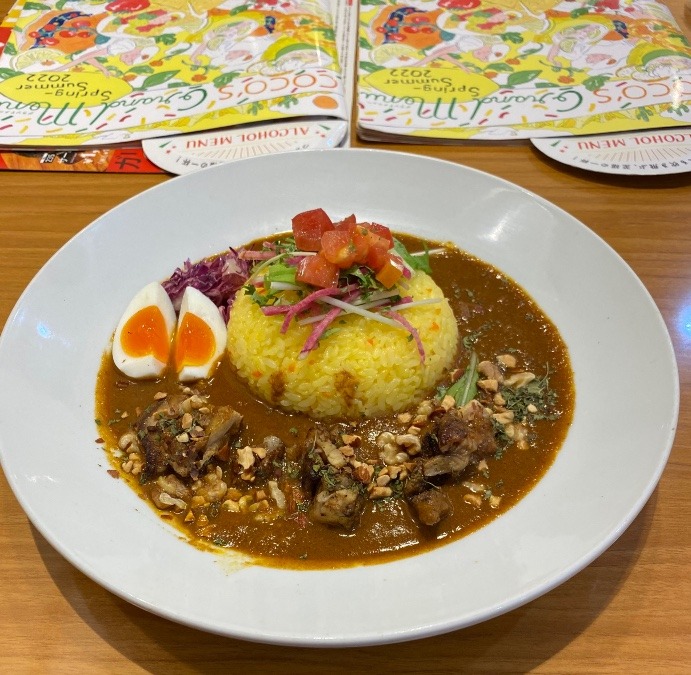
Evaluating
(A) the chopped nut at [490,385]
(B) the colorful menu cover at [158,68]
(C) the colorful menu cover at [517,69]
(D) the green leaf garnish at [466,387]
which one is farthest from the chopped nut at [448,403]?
(B) the colorful menu cover at [158,68]

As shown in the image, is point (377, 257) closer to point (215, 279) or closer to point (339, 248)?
point (339, 248)

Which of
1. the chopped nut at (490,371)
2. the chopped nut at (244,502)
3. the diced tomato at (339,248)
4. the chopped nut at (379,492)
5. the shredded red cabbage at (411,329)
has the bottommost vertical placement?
the chopped nut at (244,502)

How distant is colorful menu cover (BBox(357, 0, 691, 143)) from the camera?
3.88 metres

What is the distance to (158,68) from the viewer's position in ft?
14.3

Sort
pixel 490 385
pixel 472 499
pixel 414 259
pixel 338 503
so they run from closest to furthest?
pixel 338 503 < pixel 472 499 < pixel 490 385 < pixel 414 259

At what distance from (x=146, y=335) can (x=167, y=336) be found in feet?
0.35

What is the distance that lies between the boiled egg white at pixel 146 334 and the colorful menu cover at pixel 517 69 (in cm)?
187

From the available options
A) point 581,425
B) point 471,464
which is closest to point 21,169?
point 471,464

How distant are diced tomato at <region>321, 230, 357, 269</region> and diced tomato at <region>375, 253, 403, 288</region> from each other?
0.48 ft

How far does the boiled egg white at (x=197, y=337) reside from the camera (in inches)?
107

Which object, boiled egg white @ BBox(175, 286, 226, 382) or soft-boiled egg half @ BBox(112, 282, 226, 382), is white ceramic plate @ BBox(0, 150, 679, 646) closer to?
soft-boiled egg half @ BBox(112, 282, 226, 382)

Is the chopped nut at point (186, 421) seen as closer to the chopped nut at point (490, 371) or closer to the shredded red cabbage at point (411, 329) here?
the shredded red cabbage at point (411, 329)

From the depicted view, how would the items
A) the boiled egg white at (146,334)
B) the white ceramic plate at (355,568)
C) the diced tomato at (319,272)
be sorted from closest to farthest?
the white ceramic plate at (355,568) < the diced tomato at (319,272) < the boiled egg white at (146,334)

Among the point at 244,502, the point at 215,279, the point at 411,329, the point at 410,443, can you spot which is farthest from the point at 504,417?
the point at 215,279
